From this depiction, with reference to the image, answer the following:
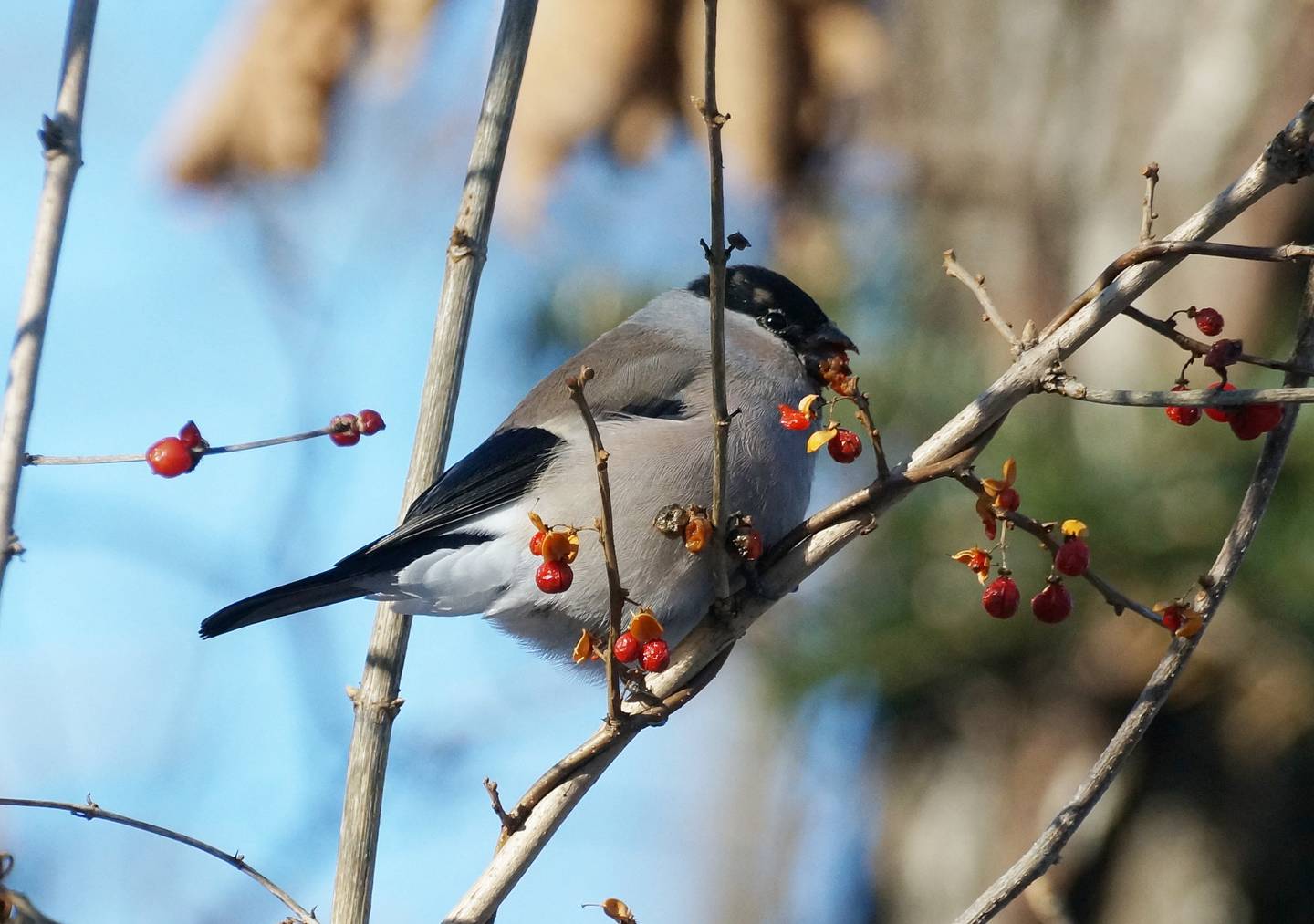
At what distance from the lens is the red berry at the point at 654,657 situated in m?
1.94

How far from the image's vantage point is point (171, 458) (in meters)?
1.85

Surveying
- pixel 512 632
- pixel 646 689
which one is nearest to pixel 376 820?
pixel 646 689

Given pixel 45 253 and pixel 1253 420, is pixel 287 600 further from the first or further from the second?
pixel 1253 420

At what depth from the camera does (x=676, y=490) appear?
9.00 ft

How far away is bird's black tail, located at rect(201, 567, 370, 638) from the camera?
2453mm

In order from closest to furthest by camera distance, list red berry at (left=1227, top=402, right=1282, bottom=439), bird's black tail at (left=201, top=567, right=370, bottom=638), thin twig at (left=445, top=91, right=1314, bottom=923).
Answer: thin twig at (left=445, top=91, right=1314, bottom=923) → red berry at (left=1227, top=402, right=1282, bottom=439) → bird's black tail at (left=201, top=567, right=370, bottom=638)

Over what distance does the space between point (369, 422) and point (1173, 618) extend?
3.88 ft

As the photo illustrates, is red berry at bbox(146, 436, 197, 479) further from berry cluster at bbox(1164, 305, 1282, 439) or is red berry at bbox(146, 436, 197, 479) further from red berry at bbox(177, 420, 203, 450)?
berry cluster at bbox(1164, 305, 1282, 439)

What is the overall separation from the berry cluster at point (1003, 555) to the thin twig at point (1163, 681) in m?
0.15

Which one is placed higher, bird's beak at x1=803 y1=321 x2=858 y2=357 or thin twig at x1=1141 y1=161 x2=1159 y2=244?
bird's beak at x1=803 y1=321 x2=858 y2=357

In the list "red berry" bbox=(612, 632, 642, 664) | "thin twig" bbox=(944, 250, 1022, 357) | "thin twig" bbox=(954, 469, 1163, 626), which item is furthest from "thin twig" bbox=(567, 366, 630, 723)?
"thin twig" bbox=(944, 250, 1022, 357)

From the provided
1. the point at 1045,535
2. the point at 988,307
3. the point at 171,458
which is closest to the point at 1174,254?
the point at 988,307

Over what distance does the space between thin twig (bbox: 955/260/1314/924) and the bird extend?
3.20 feet

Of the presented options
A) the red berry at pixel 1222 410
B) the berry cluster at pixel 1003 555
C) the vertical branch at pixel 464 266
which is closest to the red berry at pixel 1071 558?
the berry cluster at pixel 1003 555
